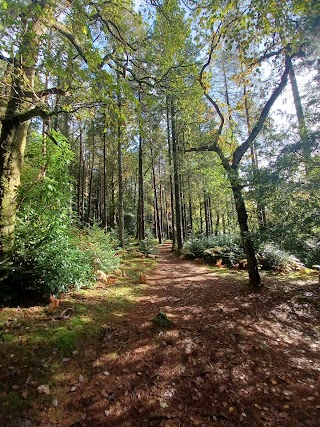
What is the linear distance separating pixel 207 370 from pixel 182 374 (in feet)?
1.15

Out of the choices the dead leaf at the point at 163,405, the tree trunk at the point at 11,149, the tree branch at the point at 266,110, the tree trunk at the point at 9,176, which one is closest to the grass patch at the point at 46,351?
the dead leaf at the point at 163,405

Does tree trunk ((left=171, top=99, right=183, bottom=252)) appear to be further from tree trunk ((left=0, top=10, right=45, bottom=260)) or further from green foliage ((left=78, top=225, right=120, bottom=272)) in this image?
tree trunk ((left=0, top=10, right=45, bottom=260))

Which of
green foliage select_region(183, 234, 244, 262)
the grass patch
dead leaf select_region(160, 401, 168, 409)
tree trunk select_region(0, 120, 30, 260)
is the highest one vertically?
tree trunk select_region(0, 120, 30, 260)

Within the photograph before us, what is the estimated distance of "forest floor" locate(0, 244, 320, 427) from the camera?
2340mm

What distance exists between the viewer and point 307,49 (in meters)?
5.82

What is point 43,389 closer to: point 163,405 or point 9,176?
point 163,405

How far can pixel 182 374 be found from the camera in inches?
115

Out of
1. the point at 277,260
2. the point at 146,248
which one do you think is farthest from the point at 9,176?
the point at 146,248

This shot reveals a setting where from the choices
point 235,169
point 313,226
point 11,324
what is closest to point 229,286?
point 313,226

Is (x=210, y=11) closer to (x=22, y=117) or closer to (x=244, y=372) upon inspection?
(x=22, y=117)

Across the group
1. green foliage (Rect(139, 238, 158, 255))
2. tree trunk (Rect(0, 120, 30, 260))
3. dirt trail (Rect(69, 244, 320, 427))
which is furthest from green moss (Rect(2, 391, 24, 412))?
green foliage (Rect(139, 238, 158, 255))

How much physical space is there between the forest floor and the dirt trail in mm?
12

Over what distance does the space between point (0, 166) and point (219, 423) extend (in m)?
5.31

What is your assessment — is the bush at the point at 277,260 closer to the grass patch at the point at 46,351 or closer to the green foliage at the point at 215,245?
the green foliage at the point at 215,245
